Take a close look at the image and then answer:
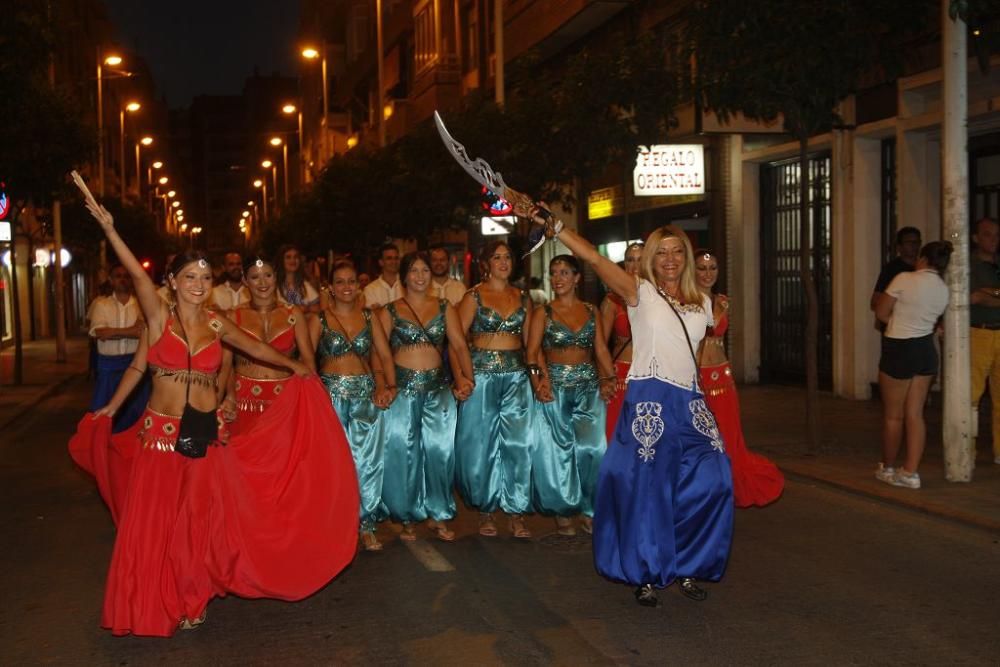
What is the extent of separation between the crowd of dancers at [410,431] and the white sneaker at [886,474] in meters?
1.74

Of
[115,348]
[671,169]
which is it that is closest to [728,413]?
[115,348]

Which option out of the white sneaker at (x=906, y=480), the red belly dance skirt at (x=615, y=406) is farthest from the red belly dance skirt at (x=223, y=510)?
the white sneaker at (x=906, y=480)

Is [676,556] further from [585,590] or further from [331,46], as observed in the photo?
[331,46]

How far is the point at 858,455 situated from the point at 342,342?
5477 mm

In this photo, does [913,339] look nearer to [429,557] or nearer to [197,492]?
[429,557]

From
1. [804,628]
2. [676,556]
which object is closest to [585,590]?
[676,556]

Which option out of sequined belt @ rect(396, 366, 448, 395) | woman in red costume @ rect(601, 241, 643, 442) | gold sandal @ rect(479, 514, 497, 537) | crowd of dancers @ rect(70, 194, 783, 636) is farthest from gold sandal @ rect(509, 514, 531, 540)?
sequined belt @ rect(396, 366, 448, 395)

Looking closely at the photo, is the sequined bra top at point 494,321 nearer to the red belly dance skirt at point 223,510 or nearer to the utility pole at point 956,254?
the red belly dance skirt at point 223,510

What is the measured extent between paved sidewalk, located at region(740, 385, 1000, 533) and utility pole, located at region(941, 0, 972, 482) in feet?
1.14

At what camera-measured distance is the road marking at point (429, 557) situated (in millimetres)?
7730

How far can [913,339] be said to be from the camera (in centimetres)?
967

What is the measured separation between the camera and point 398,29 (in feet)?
152

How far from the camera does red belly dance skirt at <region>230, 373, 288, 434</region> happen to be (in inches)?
344

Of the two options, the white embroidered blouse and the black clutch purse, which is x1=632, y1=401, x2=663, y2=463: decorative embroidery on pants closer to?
the white embroidered blouse
